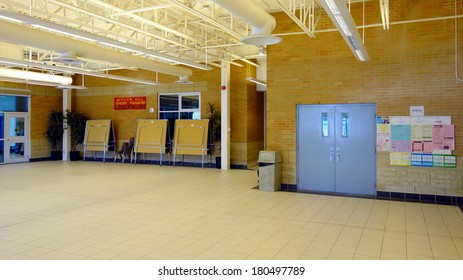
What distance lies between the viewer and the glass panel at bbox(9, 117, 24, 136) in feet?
46.1

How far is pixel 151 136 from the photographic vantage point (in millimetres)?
13453

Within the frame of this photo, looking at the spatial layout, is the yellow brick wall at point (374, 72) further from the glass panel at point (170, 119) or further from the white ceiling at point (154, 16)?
the glass panel at point (170, 119)

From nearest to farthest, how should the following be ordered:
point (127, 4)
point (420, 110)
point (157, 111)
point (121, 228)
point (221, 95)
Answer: point (121, 228) → point (420, 110) → point (127, 4) → point (221, 95) → point (157, 111)

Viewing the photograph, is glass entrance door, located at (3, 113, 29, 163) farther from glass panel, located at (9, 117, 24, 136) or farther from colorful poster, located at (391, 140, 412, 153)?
colorful poster, located at (391, 140, 412, 153)

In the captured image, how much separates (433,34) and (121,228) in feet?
22.2

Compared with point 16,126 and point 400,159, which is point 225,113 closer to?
point 400,159

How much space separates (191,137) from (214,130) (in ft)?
2.91

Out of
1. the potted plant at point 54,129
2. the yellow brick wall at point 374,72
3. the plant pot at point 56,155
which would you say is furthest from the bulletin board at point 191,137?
the plant pot at point 56,155

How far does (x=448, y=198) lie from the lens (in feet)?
23.0

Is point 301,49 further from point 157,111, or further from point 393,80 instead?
point 157,111

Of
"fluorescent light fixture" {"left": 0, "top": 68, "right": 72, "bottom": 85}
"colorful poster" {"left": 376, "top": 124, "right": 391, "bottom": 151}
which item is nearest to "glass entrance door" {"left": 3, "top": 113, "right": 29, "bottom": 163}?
"fluorescent light fixture" {"left": 0, "top": 68, "right": 72, "bottom": 85}

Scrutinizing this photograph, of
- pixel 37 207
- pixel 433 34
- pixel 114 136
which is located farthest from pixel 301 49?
pixel 114 136

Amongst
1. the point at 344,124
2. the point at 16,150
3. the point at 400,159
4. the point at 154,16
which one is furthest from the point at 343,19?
the point at 16,150

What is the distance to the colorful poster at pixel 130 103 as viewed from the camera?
1430cm
